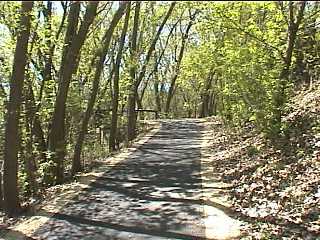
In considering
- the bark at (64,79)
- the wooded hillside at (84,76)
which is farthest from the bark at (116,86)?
the bark at (64,79)

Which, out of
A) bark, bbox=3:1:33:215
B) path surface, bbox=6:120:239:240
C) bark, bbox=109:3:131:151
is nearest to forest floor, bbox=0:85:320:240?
path surface, bbox=6:120:239:240

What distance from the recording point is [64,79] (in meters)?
13.0

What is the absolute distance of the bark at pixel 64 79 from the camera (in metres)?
12.7

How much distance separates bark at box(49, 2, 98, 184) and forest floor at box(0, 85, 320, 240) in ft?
2.96

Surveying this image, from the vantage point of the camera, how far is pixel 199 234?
7598 millimetres

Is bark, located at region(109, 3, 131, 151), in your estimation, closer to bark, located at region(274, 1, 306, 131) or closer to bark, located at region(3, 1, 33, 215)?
bark, located at region(274, 1, 306, 131)

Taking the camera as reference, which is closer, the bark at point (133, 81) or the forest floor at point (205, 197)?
→ the forest floor at point (205, 197)

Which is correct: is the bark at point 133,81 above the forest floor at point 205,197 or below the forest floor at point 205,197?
above

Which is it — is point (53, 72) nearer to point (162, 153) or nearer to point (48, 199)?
point (162, 153)

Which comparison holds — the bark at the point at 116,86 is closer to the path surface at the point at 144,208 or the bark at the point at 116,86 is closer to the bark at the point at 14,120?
the path surface at the point at 144,208

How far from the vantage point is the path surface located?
7.97m

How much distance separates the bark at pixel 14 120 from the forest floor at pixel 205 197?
0.65 m

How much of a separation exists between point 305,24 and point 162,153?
6726mm

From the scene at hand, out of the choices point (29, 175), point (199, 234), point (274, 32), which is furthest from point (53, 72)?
point (199, 234)
